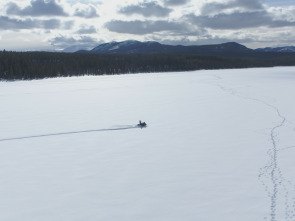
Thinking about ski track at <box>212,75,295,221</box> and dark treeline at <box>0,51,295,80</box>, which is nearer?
ski track at <box>212,75,295,221</box>

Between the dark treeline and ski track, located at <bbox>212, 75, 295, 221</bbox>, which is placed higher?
the dark treeline

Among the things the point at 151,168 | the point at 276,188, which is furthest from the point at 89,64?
the point at 276,188

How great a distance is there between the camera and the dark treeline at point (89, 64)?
80.2 meters

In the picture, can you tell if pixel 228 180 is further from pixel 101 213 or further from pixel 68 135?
pixel 68 135

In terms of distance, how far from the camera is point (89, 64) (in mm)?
107062

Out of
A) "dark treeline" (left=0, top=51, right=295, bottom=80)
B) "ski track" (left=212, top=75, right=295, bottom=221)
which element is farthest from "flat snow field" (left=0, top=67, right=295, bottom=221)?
"dark treeline" (left=0, top=51, right=295, bottom=80)

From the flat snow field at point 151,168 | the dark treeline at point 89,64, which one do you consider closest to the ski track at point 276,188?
the flat snow field at point 151,168

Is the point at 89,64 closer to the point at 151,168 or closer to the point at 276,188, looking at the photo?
the point at 151,168

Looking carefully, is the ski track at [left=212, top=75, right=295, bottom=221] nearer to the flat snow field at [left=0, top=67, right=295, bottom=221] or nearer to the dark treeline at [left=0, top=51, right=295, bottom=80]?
the flat snow field at [left=0, top=67, right=295, bottom=221]

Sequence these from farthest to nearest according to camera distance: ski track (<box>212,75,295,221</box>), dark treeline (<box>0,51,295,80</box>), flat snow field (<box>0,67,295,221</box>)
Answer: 1. dark treeline (<box>0,51,295,80</box>)
2. flat snow field (<box>0,67,295,221</box>)
3. ski track (<box>212,75,295,221</box>)

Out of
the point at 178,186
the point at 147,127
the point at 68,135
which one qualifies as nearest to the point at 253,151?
the point at 178,186

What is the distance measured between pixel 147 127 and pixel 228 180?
7.83 m

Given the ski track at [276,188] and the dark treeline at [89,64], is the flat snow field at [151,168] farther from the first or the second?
the dark treeline at [89,64]

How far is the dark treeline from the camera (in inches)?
3157
